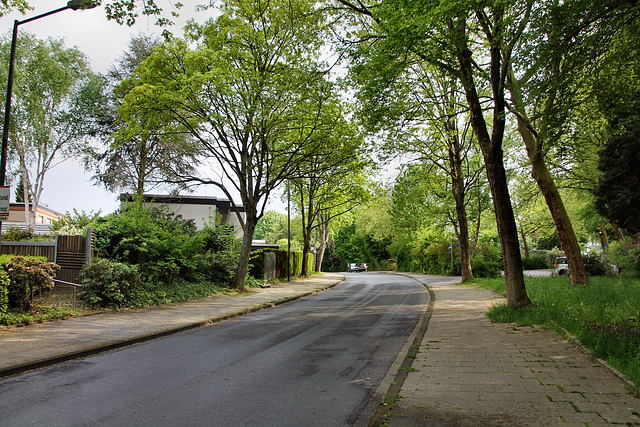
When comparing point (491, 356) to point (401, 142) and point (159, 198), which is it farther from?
point (159, 198)

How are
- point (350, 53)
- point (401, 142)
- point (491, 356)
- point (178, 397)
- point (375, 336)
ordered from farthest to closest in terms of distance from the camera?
point (401, 142)
point (350, 53)
point (375, 336)
point (491, 356)
point (178, 397)

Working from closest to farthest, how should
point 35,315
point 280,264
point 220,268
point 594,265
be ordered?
1. point 35,315
2. point 220,268
3. point 594,265
4. point 280,264

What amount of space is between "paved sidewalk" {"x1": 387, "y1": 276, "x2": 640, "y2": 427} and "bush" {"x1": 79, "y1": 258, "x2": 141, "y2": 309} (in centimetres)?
932

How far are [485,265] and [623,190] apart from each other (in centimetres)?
1268

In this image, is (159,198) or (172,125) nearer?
(172,125)

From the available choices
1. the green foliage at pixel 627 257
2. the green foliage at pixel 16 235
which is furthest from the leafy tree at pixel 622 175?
the green foliage at pixel 16 235

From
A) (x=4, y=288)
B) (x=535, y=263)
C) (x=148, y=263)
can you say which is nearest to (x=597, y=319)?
(x=4, y=288)

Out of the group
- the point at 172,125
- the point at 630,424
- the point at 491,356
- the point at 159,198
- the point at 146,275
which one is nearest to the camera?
the point at 630,424

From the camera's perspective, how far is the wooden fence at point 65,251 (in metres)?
13.3

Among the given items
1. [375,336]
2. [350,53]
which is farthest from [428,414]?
[350,53]

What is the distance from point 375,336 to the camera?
8.73m

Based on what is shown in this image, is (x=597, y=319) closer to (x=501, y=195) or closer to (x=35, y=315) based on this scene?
(x=501, y=195)

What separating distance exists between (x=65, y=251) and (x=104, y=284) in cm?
250

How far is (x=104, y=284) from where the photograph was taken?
1212 centimetres
